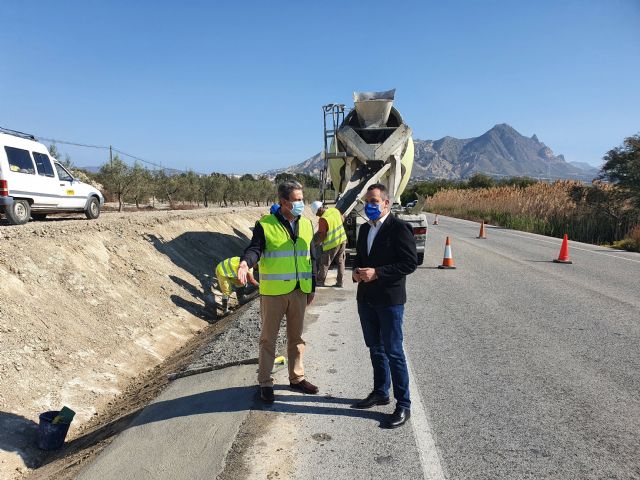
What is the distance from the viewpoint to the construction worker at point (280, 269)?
3.89m

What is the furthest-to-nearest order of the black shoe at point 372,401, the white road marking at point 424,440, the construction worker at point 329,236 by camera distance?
1. the construction worker at point 329,236
2. the black shoe at point 372,401
3. the white road marking at point 424,440

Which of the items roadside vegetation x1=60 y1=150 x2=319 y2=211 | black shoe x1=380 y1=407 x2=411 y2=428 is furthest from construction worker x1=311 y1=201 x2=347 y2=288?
roadside vegetation x1=60 y1=150 x2=319 y2=211

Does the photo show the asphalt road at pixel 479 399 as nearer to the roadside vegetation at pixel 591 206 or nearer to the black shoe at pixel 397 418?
the black shoe at pixel 397 418

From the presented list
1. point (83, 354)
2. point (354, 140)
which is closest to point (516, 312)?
point (354, 140)

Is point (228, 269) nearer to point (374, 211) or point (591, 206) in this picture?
point (374, 211)

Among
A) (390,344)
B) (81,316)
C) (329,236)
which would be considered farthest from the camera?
A: (329,236)

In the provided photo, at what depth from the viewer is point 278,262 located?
389cm

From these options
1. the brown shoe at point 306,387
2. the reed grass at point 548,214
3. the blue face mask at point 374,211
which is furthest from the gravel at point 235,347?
the reed grass at point 548,214

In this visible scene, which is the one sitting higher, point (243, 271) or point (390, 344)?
point (243, 271)

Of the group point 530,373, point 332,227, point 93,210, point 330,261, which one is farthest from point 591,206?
point 93,210

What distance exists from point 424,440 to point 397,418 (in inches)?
11.2

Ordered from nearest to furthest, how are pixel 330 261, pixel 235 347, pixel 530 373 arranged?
1. pixel 530 373
2. pixel 235 347
3. pixel 330 261

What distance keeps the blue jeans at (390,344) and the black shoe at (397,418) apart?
45 millimetres

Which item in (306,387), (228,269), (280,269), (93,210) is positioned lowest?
(306,387)
